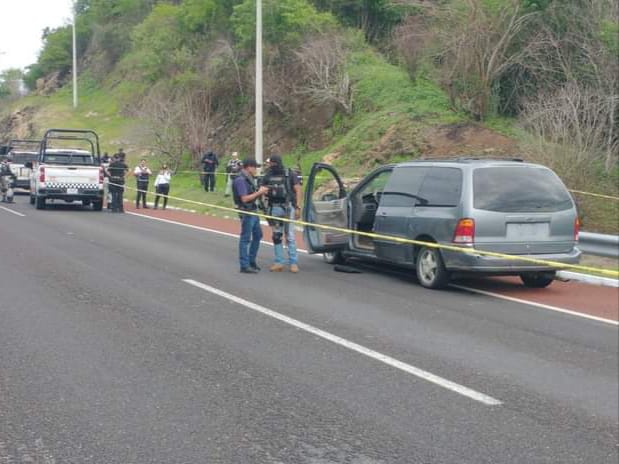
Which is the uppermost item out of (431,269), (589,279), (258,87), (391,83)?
(391,83)

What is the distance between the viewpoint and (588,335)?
9.14m

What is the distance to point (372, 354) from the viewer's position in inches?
314

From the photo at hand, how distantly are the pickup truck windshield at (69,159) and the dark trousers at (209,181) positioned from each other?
15.2 feet

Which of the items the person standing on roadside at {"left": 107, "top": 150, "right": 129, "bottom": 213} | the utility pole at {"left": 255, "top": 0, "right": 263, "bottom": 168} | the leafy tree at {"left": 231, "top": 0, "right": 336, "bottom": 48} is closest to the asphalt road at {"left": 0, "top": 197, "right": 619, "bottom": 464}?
the utility pole at {"left": 255, "top": 0, "right": 263, "bottom": 168}

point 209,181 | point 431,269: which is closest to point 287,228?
point 431,269

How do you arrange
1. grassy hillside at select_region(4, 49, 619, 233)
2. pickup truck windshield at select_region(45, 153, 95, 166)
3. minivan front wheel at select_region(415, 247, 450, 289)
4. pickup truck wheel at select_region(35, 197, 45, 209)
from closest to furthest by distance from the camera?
minivan front wheel at select_region(415, 247, 450, 289) → grassy hillside at select_region(4, 49, 619, 233) → pickup truck wheel at select_region(35, 197, 45, 209) → pickup truck windshield at select_region(45, 153, 95, 166)

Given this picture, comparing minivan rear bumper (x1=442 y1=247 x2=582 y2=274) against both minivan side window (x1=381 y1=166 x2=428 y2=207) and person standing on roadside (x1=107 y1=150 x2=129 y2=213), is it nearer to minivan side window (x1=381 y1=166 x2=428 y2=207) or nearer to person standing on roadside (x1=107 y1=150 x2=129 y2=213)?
minivan side window (x1=381 y1=166 x2=428 y2=207)

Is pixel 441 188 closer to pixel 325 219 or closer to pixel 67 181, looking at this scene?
pixel 325 219

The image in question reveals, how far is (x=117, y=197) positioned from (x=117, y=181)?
0.47 metres

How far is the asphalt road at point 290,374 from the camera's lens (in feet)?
18.2

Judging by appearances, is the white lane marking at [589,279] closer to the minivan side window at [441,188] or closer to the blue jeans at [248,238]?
the minivan side window at [441,188]

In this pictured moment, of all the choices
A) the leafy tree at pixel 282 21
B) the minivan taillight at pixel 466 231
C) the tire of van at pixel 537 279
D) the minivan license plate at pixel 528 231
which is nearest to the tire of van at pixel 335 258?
the tire of van at pixel 537 279

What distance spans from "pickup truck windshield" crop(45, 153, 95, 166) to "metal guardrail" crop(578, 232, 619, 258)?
55.4 ft

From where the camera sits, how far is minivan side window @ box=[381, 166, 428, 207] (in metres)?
12.4
